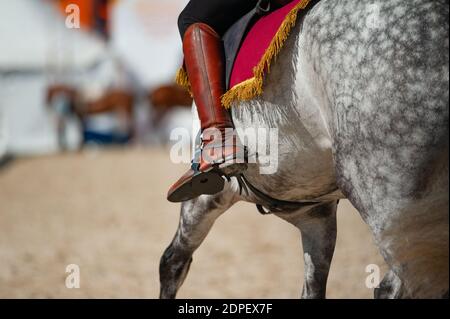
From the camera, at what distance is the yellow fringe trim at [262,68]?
2012 millimetres

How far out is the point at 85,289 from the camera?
4.55 m

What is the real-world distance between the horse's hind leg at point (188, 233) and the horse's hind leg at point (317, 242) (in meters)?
0.32

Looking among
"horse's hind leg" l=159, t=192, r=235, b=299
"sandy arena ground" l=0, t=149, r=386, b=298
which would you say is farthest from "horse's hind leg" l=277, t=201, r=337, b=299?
"sandy arena ground" l=0, t=149, r=386, b=298

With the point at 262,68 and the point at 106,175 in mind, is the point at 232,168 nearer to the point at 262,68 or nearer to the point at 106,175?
the point at 262,68

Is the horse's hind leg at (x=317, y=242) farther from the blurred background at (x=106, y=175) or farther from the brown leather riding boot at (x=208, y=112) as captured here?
the blurred background at (x=106, y=175)

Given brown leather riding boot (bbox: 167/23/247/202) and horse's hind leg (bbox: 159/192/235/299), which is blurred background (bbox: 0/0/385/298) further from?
brown leather riding boot (bbox: 167/23/247/202)

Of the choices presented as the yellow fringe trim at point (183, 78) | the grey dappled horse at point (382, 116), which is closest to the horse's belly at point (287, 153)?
the grey dappled horse at point (382, 116)

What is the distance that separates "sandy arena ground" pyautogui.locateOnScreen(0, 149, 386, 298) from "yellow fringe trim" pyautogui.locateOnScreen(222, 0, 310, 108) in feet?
7.92

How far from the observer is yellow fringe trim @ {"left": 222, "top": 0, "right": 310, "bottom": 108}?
2.01 metres

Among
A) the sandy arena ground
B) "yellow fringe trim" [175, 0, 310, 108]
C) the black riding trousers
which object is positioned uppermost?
the black riding trousers

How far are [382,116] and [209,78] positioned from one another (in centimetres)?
81

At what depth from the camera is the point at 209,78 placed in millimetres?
2357

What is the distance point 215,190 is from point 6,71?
42.1 ft
